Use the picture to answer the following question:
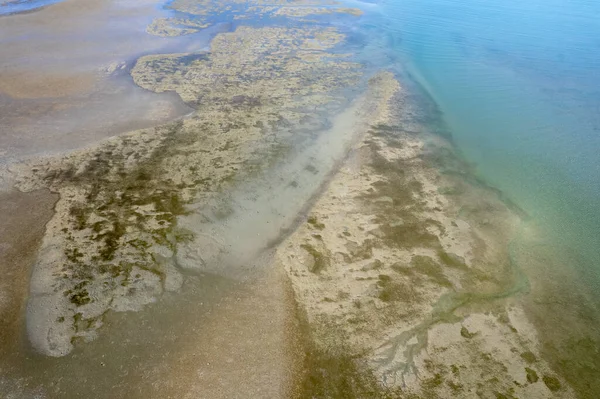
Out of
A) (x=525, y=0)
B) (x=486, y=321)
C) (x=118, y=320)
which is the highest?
(x=525, y=0)

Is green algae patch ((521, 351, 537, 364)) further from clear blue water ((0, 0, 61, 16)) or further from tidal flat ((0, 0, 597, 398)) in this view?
clear blue water ((0, 0, 61, 16))


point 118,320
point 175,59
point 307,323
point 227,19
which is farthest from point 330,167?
point 227,19

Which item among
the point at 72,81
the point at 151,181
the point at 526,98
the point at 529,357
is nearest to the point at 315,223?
the point at 151,181

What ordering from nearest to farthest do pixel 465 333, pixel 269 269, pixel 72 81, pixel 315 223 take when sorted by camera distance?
pixel 465 333 < pixel 269 269 < pixel 315 223 < pixel 72 81

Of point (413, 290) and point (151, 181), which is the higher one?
point (413, 290)

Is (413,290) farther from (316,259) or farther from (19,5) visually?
(19,5)

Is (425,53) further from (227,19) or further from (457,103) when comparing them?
(227,19)

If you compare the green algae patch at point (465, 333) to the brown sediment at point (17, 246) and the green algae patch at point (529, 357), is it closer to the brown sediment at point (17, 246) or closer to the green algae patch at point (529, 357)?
the green algae patch at point (529, 357)
